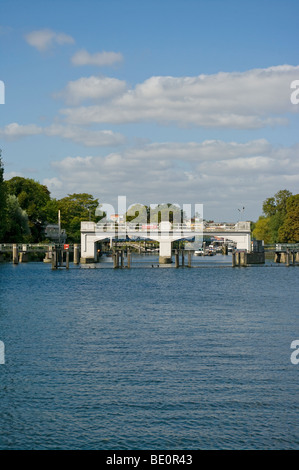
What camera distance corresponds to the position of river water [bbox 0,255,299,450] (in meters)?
17.7

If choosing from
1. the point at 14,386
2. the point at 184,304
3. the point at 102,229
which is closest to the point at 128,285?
the point at 184,304

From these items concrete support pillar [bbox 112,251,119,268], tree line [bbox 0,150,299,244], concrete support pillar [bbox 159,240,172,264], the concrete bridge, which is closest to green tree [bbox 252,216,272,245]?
tree line [bbox 0,150,299,244]

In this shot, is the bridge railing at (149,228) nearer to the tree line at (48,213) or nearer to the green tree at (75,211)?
the tree line at (48,213)

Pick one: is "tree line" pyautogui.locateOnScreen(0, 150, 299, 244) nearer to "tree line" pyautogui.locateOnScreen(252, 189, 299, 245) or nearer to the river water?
"tree line" pyautogui.locateOnScreen(252, 189, 299, 245)

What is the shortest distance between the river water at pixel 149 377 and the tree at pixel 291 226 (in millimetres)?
93535

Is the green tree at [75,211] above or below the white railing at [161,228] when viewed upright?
above

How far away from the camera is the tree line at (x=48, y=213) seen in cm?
12188

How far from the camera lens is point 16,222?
12338 centimetres

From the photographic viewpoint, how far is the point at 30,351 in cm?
2867

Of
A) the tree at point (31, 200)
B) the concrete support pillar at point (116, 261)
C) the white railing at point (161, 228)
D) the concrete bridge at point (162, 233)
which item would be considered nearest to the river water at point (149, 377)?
the concrete support pillar at point (116, 261)

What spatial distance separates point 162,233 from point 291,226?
4515 centimetres

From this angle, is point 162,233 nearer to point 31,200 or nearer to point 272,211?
point 31,200

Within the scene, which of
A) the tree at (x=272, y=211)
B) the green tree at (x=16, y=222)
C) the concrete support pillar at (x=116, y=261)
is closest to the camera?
the concrete support pillar at (x=116, y=261)

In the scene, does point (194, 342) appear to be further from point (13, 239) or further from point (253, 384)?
point (13, 239)
